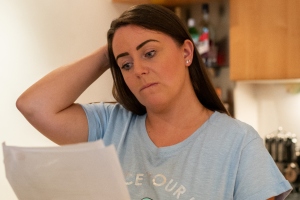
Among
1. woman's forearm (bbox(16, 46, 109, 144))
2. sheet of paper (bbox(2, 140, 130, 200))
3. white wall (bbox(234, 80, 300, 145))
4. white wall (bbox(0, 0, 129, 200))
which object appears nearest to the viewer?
sheet of paper (bbox(2, 140, 130, 200))

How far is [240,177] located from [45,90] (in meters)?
0.54

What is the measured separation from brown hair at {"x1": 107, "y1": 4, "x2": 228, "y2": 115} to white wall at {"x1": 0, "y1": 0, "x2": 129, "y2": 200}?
0.84m

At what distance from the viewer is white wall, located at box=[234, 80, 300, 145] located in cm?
221

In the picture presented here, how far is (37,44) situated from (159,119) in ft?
3.62

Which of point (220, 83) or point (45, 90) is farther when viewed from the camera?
point (220, 83)

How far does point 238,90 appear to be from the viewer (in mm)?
2199

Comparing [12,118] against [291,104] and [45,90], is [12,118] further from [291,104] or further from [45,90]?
[291,104]

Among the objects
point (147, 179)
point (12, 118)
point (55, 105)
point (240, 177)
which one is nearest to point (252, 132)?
point (240, 177)

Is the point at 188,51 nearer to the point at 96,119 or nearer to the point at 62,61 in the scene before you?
the point at 96,119

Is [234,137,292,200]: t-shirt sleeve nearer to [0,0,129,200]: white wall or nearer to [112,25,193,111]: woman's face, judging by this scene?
[112,25,193,111]: woman's face

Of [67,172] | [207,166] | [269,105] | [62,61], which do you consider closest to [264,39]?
[269,105]


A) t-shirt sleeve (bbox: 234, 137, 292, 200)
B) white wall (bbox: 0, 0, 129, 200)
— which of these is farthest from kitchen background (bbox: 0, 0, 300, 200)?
t-shirt sleeve (bbox: 234, 137, 292, 200)

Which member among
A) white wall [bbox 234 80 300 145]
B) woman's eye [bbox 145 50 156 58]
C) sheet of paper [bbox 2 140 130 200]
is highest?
woman's eye [bbox 145 50 156 58]

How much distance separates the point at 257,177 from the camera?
2.91ft
